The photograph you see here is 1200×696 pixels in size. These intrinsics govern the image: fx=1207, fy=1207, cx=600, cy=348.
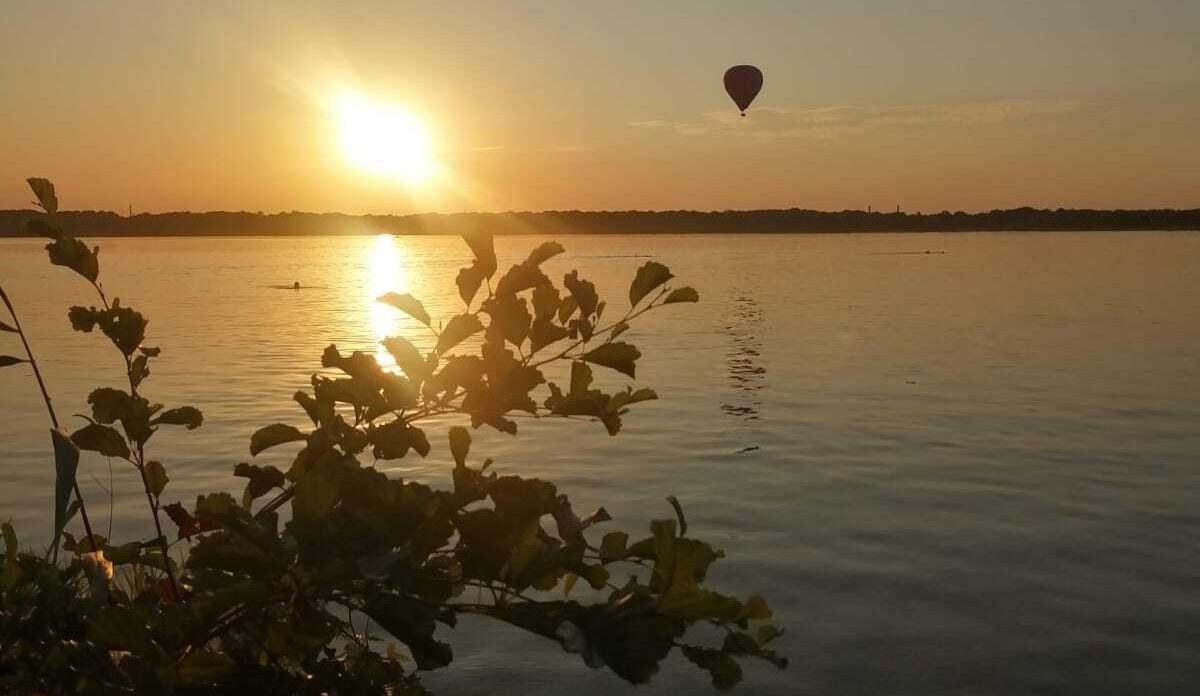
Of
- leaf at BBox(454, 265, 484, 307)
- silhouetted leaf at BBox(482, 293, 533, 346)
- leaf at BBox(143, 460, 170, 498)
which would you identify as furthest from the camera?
leaf at BBox(143, 460, 170, 498)

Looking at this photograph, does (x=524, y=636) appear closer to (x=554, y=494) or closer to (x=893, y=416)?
(x=554, y=494)

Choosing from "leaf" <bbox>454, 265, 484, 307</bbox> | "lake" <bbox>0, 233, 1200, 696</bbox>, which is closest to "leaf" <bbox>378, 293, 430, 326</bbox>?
"leaf" <bbox>454, 265, 484, 307</bbox>

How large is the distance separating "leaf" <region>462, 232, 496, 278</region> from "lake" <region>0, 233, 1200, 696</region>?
6.00m

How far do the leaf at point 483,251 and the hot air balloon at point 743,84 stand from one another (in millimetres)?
61790

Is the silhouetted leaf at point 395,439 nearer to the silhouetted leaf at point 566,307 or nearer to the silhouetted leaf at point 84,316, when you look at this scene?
the silhouetted leaf at point 566,307

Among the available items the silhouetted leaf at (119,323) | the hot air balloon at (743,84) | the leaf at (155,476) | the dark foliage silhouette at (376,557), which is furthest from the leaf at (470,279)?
the hot air balloon at (743,84)

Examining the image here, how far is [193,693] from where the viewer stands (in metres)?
2.74

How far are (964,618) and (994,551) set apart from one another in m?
2.05

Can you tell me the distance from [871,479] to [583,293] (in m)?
12.4

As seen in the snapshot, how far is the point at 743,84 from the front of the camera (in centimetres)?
6400

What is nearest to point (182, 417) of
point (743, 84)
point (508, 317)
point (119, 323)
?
point (119, 323)

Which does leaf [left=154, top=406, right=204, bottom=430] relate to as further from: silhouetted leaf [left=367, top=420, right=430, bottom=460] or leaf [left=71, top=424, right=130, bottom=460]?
silhouetted leaf [left=367, top=420, right=430, bottom=460]

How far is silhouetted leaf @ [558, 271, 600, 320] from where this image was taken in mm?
2994

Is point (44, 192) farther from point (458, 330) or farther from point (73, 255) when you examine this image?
point (458, 330)
